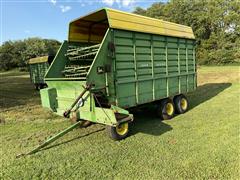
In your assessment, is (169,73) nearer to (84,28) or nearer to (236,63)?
(84,28)

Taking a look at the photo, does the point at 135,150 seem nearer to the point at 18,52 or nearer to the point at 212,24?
the point at 212,24

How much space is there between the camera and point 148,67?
5.91 meters

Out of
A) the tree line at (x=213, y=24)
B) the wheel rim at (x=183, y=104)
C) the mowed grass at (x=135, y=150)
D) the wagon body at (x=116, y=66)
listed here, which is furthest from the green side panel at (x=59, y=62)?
the tree line at (x=213, y=24)

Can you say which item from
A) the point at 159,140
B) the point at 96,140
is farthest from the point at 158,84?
the point at 96,140

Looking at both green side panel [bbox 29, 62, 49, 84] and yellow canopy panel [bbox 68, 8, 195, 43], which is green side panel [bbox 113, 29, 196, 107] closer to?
yellow canopy panel [bbox 68, 8, 195, 43]

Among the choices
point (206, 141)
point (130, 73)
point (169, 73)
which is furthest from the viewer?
point (169, 73)

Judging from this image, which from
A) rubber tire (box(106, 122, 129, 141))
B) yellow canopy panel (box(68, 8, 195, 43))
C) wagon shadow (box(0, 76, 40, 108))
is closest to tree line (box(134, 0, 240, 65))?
wagon shadow (box(0, 76, 40, 108))

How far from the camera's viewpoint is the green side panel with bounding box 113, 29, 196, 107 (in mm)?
5195

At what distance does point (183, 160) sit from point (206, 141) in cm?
113

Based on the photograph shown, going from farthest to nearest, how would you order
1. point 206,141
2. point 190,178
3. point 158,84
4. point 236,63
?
point 236,63, point 158,84, point 206,141, point 190,178

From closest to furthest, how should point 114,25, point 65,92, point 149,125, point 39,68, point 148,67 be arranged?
point 114,25, point 65,92, point 148,67, point 149,125, point 39,68

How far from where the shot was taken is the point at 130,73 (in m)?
5.41

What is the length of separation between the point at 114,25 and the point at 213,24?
39631 mm

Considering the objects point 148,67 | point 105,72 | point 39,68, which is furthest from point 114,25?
point 39,68
